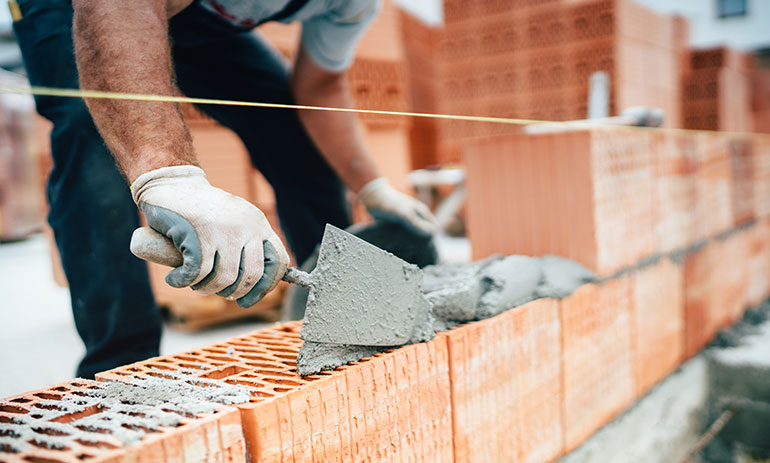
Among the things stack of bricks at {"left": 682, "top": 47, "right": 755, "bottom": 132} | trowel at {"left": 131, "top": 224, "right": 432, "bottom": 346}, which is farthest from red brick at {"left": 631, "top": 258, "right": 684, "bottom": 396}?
stack of bricks at {"left": 682, "top": 47, "right": 755, "bottom": 132}

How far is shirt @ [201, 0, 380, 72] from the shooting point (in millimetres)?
1662

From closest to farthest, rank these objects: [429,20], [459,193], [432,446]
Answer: [432,446]
[459,193]
[429,20]

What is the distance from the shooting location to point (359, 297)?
1.21 meters

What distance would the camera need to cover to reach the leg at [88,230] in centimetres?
147

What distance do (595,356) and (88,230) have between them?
5.16ft

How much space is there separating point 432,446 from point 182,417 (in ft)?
1.97

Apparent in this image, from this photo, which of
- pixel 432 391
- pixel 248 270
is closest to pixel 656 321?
pixel 432 391

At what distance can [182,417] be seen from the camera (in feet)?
3.01

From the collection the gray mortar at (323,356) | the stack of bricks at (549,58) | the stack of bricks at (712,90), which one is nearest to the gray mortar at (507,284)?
the gray mortar at (323,356)

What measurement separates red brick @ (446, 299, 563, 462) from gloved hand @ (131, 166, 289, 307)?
0.48 metres

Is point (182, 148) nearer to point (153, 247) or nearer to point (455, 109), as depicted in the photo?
point (153, 247)

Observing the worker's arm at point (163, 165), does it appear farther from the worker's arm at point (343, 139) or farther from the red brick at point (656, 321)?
the red brick at point (656, 321)

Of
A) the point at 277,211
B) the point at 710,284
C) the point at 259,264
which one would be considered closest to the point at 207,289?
the point at 259,264

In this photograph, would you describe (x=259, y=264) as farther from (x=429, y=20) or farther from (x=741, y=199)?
(x=429, y=20)
